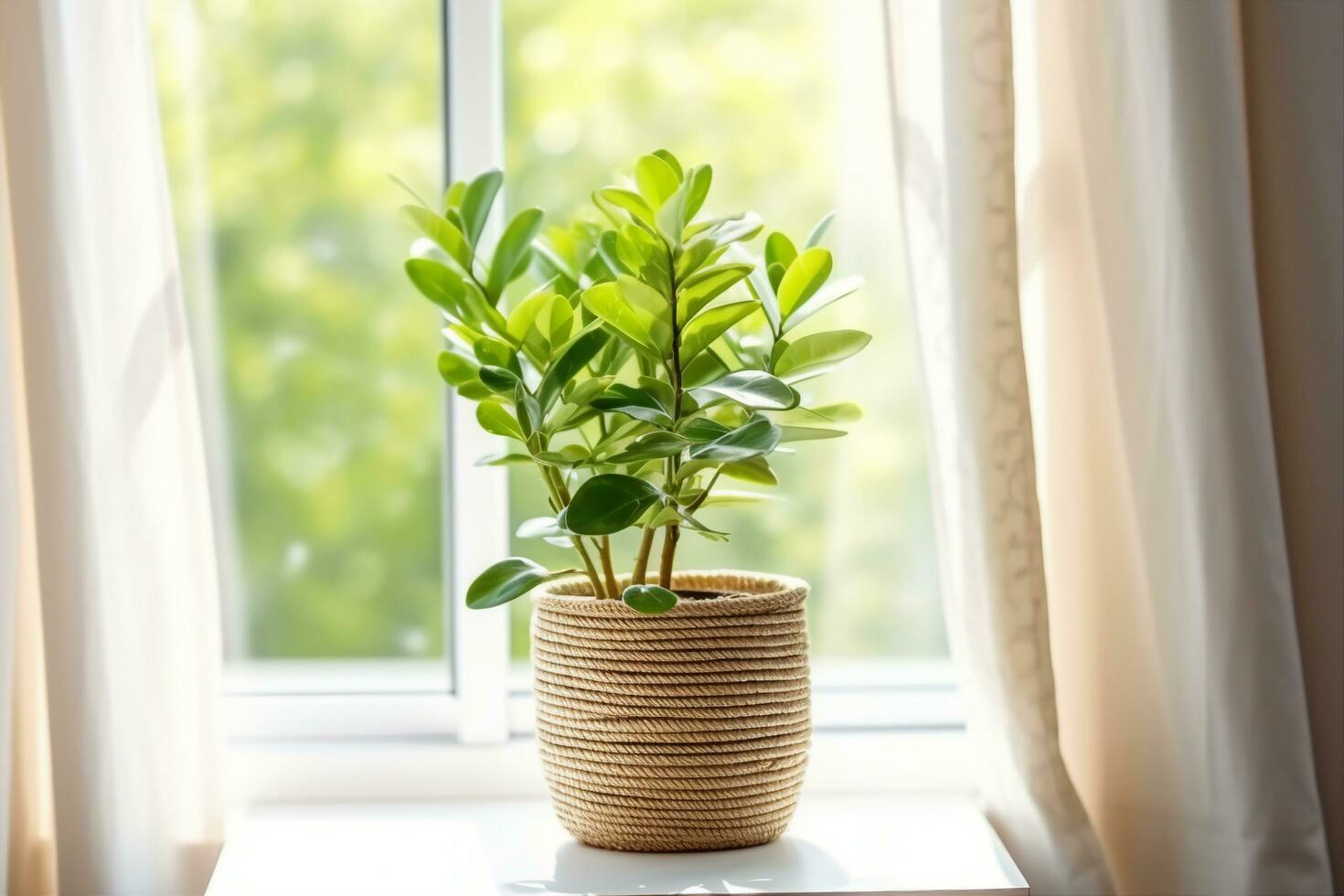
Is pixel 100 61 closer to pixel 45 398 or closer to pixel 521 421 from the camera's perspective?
pixel 45 398

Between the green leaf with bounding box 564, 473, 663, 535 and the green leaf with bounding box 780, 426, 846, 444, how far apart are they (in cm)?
14

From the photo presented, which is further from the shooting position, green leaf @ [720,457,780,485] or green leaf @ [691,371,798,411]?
green leaf @ [720,457,780,485]

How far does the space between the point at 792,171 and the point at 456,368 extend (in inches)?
19.7

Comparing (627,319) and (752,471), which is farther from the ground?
(627,319)

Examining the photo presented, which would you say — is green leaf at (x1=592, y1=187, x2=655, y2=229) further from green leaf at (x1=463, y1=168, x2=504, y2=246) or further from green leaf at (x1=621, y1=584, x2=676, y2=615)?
green leaf at (x1=621, y1=584, x2=676, y2=615)

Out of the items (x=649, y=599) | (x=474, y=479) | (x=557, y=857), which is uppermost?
(x=474, y=479)

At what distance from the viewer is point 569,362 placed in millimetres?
1037

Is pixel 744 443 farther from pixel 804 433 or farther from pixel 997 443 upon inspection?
pixel 997 443

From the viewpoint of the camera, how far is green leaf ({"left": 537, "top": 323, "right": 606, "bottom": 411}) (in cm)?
103

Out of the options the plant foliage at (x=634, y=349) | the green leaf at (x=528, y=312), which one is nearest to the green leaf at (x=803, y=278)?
the plant foliage at (x=634, y=349)

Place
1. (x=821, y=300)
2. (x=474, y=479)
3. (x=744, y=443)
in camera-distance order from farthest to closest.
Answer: (x=474, y=479) → (x=821, y=300) → (x=744, y=443)

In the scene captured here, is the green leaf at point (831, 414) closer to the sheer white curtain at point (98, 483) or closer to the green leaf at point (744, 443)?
the green leaf at point (744, 443)

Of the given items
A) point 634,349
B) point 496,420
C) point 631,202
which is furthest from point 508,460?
point 631,202

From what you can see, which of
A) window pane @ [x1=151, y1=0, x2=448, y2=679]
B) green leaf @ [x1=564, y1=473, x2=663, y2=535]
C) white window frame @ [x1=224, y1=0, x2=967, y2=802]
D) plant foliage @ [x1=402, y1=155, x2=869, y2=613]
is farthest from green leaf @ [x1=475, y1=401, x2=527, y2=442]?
window pane @ [x1=151, y1=0, x2=448, y2=679]
